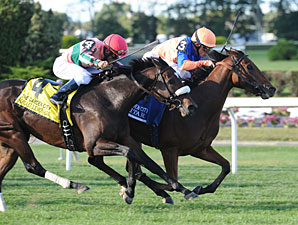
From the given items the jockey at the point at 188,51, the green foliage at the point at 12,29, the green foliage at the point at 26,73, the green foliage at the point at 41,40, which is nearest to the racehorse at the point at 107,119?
the jockey at the point at 188,51

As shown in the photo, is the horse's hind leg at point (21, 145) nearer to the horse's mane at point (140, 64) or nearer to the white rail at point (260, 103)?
the horse's mane at point (140, 64)

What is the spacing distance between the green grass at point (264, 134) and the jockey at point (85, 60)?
884 cm

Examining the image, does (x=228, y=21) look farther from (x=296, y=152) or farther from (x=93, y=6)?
(x=296, y=152)

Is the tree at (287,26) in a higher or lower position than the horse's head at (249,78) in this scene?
lower

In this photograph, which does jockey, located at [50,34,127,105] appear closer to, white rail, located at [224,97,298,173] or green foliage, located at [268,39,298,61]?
white rail, located at [224,97,298,173]

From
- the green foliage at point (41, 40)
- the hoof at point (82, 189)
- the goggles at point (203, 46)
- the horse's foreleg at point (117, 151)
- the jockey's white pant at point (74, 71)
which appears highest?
the goggles at point (203, 46)

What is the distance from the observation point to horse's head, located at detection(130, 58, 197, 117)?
5.51 metres

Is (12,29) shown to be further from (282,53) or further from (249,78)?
(282,53)

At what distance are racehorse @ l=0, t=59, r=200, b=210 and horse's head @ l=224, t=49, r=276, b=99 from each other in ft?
2.83

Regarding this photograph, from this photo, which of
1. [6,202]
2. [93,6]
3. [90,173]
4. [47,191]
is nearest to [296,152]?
[90,173]

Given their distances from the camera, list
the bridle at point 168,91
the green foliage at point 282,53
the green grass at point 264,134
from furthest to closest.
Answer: the green foliage at point 282,53
the green grass at point 264,134
the bridle at point 168,91

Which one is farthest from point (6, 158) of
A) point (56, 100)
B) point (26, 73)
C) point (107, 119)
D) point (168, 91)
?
point (26, 73)

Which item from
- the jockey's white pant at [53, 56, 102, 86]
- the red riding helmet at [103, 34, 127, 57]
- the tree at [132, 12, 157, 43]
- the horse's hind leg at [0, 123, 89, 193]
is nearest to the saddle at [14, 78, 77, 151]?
the jockey's white pant at [53, 56, 102, 86]

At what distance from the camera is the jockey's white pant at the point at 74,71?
5.84 meters
